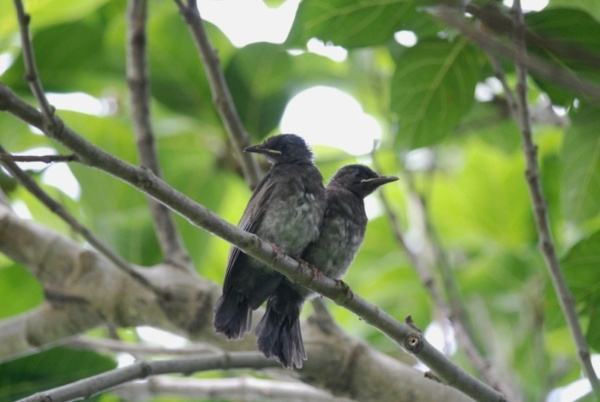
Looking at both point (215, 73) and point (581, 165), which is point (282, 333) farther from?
point (581, 165)

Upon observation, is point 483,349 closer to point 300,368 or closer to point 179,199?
point 300,368

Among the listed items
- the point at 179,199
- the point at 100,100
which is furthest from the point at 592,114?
the point at 100,100

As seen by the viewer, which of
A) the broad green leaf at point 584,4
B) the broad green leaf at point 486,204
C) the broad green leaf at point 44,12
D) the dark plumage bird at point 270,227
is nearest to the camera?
the dark plumage bird at point 270,227

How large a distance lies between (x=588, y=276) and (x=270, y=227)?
56.2 inches

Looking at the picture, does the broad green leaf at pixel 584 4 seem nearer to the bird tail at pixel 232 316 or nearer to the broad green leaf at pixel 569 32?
the broad green leaf at pixel 569 32

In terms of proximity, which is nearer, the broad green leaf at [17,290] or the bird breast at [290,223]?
the bird breast at [290,223]

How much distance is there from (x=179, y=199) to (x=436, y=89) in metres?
1.90

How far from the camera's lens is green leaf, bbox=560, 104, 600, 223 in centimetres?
379

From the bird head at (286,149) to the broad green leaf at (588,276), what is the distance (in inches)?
57.1

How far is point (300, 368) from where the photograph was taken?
140 inches

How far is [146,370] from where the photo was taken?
2971 mm

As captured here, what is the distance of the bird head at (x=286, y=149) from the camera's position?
4.44m

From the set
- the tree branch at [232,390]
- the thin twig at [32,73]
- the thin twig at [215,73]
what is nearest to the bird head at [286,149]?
the thin twig at [215,73]

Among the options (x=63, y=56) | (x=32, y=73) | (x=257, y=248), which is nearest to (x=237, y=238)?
(x=257, y=248)
